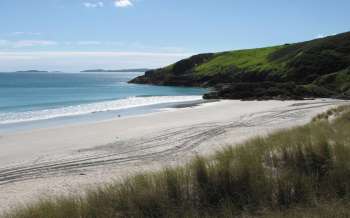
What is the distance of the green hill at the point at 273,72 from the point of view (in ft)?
148

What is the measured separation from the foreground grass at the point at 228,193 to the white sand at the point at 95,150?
1.59 meters

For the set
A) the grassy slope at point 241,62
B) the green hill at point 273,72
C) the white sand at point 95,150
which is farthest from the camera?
the grassy slope at point 241,62

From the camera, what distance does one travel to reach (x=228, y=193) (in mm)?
6371

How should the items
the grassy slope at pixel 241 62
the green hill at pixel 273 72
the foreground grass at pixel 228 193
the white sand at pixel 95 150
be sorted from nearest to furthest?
the foreground grass at pixel 228 193, the white sand at pixel 95 150, the green hill at pixel 273 72, the grassy slope at pixel 241 62

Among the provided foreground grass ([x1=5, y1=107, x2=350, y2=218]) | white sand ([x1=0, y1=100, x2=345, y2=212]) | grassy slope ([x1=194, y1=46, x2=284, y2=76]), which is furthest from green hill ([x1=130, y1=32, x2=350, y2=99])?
foreground grass ([x1=5, y1=107, x2=350, y2=218])

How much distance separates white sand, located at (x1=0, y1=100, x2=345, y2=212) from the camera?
1129 centimetres

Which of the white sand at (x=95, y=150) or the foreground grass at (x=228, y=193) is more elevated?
the foreground grass at (x=228, y=193)

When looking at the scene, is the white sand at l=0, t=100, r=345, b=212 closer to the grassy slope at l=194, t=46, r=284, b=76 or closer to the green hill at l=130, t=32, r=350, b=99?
the green hill at l=130, t=32, r=350, b=99

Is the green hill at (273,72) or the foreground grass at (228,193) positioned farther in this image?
the green hill at (273,72)

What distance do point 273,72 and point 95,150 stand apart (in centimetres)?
5440

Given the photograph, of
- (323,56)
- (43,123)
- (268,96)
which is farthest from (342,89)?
(43,123)

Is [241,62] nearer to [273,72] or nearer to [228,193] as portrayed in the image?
[273,72]

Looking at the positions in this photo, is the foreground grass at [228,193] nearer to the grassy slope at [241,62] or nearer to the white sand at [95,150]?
the white sand at [95,150]

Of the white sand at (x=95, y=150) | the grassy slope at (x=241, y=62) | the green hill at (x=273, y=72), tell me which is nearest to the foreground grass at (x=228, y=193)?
the white sand at (x=95, y=150)
